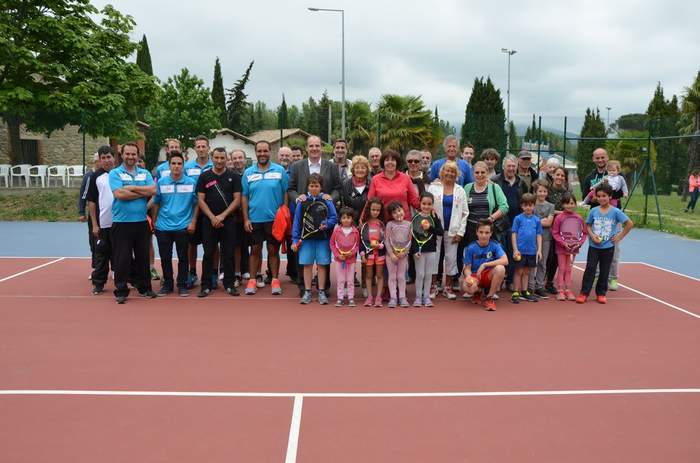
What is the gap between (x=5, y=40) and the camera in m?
17.4

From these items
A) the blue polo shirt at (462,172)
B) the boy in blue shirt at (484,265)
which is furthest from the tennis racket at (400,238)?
the blue polo shirt at (462,172)

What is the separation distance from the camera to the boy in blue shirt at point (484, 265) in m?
7.02

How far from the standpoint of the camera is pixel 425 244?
7.07 metres

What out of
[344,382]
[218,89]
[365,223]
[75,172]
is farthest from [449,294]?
[218,89]

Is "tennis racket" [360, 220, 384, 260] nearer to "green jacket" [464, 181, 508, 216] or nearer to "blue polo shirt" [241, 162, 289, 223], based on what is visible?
"blue polo shirt" [241, 162, 289, 223]

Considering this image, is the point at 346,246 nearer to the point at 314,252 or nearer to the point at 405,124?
the point at 314,252

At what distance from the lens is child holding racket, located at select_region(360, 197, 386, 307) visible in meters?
7.02

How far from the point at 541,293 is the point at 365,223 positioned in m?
2.57

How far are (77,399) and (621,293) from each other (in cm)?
672

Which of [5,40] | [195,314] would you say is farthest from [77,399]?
[5,40]

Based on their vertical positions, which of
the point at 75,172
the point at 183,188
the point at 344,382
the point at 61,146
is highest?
the point at 61,146

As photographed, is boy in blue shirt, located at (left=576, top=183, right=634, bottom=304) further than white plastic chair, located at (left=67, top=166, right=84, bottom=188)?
No

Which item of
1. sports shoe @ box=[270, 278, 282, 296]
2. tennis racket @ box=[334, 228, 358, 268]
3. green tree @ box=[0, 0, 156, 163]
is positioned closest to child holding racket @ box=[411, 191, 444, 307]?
tennis racket @ box=[334, 228, 358, 268]

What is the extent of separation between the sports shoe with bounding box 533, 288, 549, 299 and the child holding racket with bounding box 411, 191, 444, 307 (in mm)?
1538
